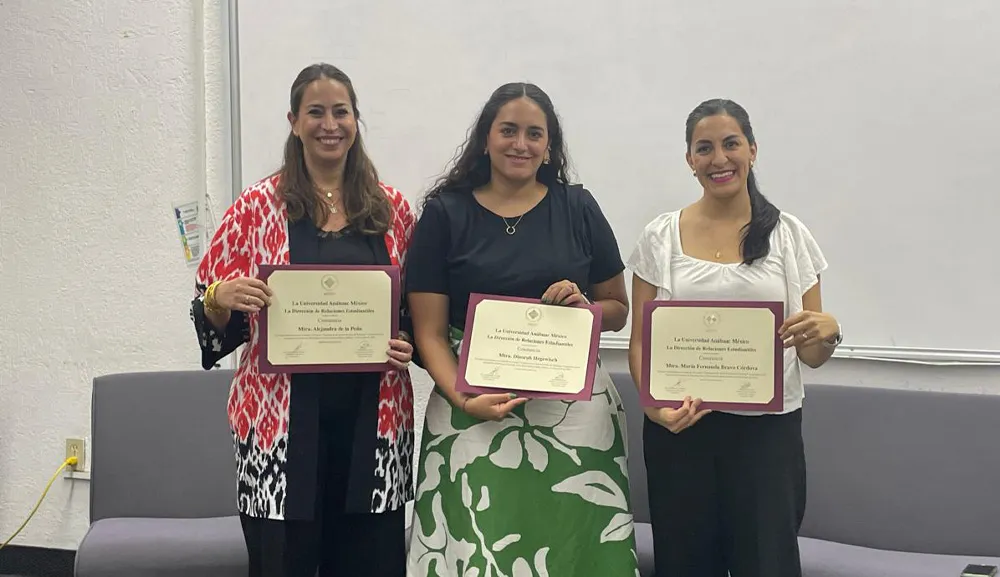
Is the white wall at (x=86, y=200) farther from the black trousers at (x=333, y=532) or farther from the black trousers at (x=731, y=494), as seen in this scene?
the black trousers at (x=731, y=494)

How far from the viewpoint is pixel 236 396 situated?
1732 millimetres

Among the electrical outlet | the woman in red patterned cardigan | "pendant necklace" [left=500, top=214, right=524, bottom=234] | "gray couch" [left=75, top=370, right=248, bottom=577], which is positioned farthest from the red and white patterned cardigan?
the electrical outlet

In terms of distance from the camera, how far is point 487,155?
1872 millimetres

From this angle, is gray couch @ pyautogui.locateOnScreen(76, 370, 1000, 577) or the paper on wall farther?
the paper on wall

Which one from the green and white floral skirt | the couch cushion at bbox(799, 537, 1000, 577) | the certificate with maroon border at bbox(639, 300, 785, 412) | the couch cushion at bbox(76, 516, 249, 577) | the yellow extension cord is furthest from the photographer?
the yellow extension cord

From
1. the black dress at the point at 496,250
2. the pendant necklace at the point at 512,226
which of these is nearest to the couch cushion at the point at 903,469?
the black dress at the point at 496,250

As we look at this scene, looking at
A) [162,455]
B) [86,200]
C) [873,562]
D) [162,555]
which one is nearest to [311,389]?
[162,555]

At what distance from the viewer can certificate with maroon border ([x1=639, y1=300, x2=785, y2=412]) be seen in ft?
5.35

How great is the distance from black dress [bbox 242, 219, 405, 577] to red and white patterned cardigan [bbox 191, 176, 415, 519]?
0.02 metres

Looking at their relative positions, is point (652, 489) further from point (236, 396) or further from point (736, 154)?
point (236, 396)

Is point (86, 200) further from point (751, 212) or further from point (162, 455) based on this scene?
point (751, 212)

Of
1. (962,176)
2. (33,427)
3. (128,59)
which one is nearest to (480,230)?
(962,176)

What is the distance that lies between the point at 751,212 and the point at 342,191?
0.87 m

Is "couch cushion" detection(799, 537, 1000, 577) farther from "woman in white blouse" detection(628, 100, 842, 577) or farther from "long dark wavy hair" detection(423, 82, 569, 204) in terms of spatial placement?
"long dark wavy hair" detection(423, 82, 569, 204)
